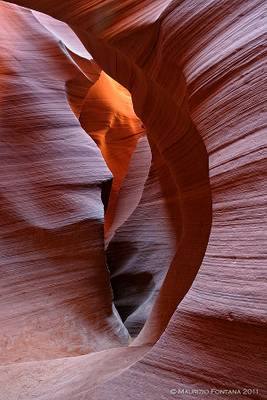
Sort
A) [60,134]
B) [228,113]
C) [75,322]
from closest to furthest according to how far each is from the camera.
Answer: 1. [228,113]
2. [75,322]
3. [60,134]

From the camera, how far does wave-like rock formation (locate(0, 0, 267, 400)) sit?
1385 mm

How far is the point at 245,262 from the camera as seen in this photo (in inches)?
53.6

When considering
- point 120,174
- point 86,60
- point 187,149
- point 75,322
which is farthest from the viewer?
point 120,174

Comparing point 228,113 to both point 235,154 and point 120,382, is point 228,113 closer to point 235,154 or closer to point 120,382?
point 235,154

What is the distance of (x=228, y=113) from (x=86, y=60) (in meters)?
5.04

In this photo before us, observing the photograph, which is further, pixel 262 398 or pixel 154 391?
pixel 154 391

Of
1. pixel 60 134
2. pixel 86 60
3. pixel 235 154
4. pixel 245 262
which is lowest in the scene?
pixel 60 134

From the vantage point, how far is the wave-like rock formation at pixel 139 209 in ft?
4.54

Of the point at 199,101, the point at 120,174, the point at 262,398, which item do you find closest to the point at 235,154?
the point at 199,101

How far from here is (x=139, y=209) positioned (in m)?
5.83

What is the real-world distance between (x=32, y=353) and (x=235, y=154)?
2598 mm

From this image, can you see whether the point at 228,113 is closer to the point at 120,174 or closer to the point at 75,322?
the point at 75,322

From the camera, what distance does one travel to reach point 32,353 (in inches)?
132

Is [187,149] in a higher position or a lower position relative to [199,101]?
lower
